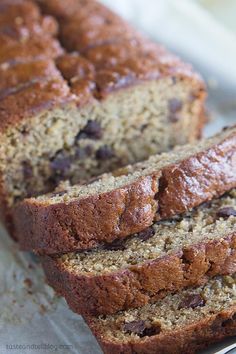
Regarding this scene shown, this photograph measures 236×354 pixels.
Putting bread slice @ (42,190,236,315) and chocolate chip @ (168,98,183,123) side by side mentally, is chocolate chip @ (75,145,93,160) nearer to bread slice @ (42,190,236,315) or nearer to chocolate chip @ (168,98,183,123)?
chocolate chip @ (168,98,183,123)

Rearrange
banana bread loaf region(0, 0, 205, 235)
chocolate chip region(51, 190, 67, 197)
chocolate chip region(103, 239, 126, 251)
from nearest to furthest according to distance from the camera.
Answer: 1. chocolate chip region(103, 239, 126, 251)
2. chocolate chip region(51, 190, 67, 197)
3. banana bread loaf region(0, 0, 205, 235)

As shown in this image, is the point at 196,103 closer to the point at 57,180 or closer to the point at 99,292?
the point at 57,180

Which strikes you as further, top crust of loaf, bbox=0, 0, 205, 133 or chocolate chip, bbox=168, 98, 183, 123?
chocolate chip, bbox=168, 98, 183, 123

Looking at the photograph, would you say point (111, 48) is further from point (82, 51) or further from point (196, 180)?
point (196, 180)

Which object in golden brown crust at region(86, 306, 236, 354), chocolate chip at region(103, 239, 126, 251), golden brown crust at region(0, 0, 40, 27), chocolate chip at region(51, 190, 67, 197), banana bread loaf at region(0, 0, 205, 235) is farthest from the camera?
golden brown crust at region(0, 0, 40, 27)

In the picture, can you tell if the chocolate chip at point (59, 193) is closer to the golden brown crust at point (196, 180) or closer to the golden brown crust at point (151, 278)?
the golden brown crust at point (151, 278)

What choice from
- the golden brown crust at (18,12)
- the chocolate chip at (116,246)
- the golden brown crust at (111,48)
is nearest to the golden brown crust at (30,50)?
the golden brown crust at (111,48)

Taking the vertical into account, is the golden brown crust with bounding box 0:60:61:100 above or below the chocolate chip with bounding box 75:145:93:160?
above

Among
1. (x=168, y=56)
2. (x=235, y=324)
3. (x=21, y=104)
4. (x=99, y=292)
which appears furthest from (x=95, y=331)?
(x=168, y=56)

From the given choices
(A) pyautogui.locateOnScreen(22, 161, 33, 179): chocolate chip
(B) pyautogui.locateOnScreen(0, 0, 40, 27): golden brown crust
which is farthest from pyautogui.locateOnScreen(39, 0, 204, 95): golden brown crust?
(A) pyautogui.locateOnScreen(22, 161, 33, 179): chocolate chip
